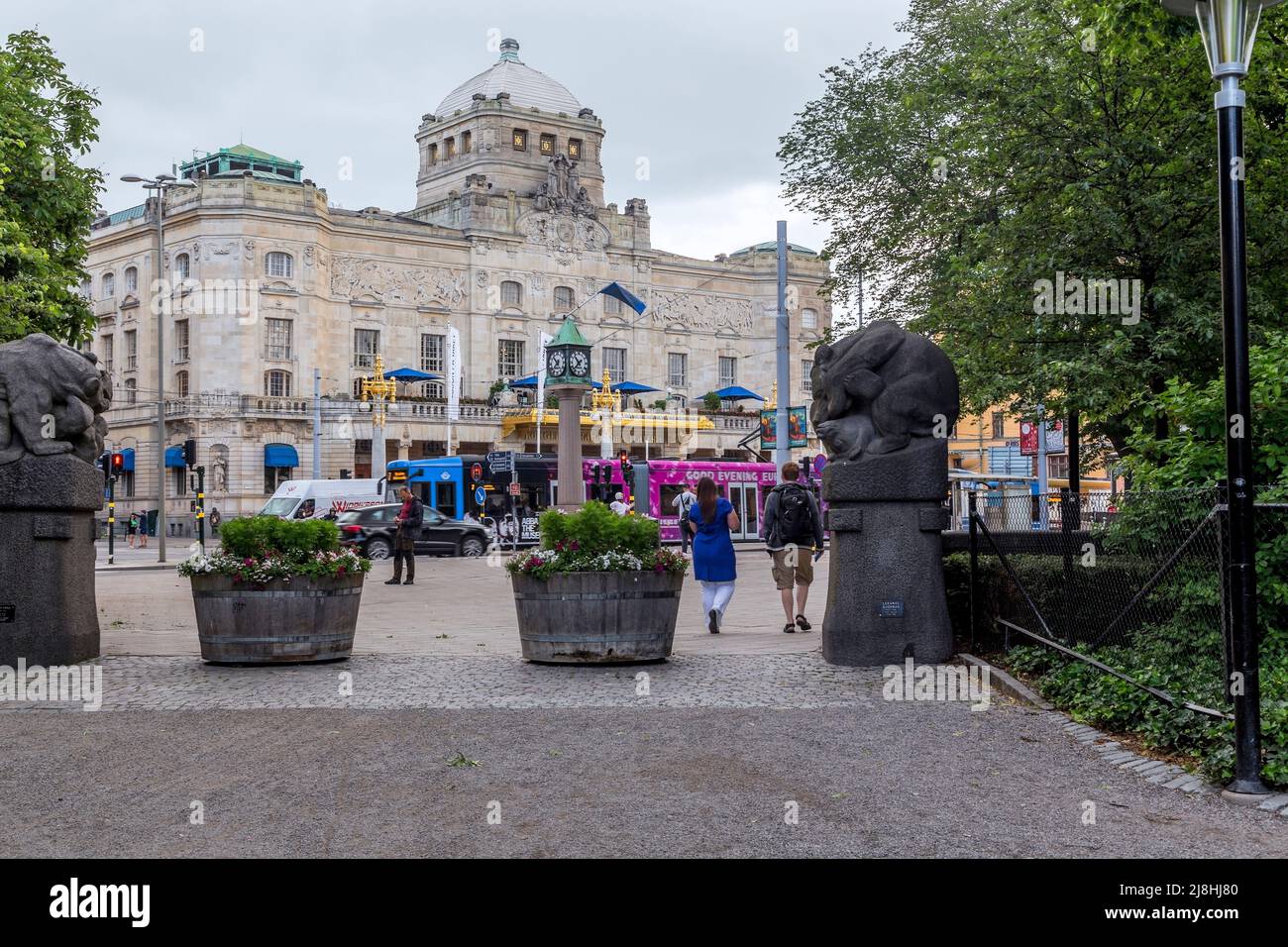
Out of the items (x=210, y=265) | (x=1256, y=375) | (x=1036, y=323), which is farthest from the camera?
(x=210, y=265)

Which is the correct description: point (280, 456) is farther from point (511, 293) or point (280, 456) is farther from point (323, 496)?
point (323, 496)

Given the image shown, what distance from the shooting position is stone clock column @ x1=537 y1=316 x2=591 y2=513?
34688mm

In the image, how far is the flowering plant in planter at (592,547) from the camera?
11438mm

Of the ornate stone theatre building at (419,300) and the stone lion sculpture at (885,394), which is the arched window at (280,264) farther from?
the stone lion sculpture at (885,394)

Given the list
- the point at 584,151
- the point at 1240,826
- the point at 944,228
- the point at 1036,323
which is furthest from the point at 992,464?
the point at 1240,826

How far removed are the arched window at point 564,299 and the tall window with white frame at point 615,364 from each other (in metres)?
3.89

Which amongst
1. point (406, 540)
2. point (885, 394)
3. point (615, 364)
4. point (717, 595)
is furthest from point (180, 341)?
point (885, 394)

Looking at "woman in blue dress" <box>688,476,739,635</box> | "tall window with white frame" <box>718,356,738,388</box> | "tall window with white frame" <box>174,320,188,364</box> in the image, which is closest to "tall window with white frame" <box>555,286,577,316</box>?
"tall window with white frame" <box>718,356,738,388</box>

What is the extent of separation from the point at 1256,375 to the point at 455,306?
6517 cm

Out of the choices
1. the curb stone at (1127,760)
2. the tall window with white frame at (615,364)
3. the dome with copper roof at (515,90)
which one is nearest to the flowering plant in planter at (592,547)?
the curb stone at (1127,760)

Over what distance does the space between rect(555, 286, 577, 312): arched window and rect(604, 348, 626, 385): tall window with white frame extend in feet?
12.8

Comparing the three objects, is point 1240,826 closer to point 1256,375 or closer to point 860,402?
point 1256,375

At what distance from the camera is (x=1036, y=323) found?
18.4 metres

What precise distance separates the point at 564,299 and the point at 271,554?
213ft
